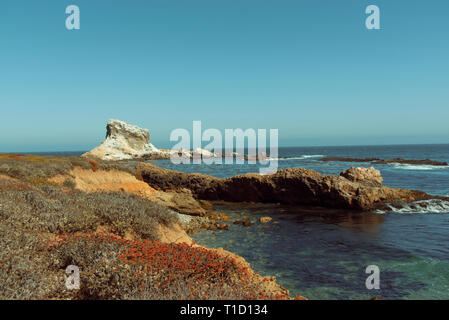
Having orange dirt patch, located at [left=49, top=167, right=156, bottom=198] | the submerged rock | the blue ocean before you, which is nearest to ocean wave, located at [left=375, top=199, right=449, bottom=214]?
the blue ocean

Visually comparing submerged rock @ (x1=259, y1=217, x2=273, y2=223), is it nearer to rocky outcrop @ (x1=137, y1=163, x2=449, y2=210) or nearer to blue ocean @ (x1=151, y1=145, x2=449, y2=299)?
blue ocean @ (x1=151, y1=145, x2=449, y2=299)

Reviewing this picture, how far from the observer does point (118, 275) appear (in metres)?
5.48

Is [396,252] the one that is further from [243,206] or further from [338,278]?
[243,206]

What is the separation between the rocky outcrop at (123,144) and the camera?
98875mm

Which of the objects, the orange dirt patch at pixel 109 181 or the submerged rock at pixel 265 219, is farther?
the orange dirt patch at pixel 109 181

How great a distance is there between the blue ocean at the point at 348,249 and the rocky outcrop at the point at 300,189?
6.05 ft

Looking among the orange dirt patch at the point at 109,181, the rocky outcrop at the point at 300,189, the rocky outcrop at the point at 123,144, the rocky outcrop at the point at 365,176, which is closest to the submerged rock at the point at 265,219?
the rocky outcrop at the point at 300,189

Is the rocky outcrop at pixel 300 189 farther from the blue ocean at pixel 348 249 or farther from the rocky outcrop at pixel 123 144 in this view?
the rocky outcrop at pixel 123 144

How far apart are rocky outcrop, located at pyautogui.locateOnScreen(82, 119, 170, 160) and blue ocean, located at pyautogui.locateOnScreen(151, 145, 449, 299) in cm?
8787

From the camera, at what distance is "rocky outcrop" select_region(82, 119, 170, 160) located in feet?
324
